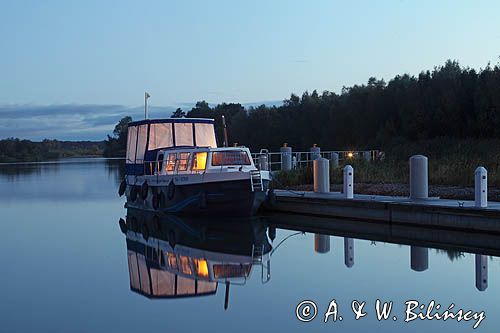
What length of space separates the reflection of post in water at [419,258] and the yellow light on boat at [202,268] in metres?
3.98

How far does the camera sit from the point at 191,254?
1507 centimetres

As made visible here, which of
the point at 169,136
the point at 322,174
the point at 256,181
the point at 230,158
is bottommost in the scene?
the point at 256,181

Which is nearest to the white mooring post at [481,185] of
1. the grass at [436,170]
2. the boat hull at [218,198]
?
the grass at [436,170]

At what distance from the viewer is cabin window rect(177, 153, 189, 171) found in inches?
838

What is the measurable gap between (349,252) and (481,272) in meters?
3.30

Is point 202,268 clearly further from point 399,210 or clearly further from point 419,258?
point 399,210

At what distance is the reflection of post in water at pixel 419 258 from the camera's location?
12.5 m

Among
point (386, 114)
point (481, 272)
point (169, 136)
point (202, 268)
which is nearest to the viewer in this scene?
point (481, 272)

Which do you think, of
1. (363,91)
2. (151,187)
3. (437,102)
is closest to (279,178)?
(151,187)

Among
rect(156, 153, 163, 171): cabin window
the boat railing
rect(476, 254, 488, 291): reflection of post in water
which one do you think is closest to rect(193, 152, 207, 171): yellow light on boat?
rect(156, 153, 163, 171): cabin window

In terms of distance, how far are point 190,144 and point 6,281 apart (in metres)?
12.7

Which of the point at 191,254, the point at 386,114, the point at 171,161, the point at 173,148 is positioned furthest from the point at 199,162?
the point at 386,114

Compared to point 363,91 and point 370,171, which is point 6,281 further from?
point 363,91

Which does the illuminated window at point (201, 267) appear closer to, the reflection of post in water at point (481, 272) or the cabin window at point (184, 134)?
the reflection of post in water at point (481, 272)
